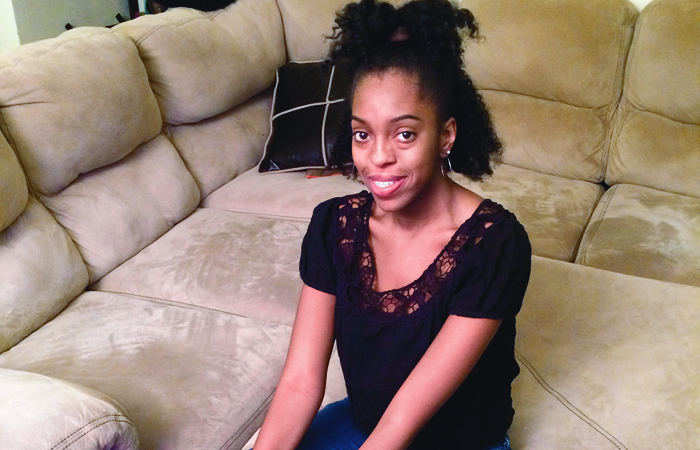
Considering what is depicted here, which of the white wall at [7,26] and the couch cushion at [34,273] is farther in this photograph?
the white wall at [7,26]

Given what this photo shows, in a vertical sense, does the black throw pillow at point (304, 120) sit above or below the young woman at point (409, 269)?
below

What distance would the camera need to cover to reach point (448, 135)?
961mm

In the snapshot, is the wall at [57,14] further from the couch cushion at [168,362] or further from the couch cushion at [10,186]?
the couch cushion at [168,362]

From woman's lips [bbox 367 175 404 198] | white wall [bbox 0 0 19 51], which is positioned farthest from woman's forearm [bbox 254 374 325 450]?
white wall [bbox 0 0 19 51]

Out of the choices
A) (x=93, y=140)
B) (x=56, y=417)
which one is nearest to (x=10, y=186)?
(x=93, y=140)

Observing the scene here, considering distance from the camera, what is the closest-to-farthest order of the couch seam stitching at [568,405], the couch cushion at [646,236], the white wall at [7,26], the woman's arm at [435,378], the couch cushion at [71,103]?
the woman's arm at [435,378]
the couch seam stitching at [568,405]
the couch cushion at [71,103]
the couch cushion at [646,236]
the white wall at [7,26]

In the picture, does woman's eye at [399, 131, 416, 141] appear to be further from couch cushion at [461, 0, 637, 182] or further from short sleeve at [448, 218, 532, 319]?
couch cushion at [461, 0, 637, 182]

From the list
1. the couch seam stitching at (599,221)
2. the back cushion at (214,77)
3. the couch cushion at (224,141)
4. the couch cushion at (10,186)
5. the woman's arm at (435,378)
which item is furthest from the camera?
the couch cushion at (224,141)

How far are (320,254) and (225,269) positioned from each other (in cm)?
77

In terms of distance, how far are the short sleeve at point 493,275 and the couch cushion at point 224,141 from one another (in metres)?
1.54

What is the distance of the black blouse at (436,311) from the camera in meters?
0.90

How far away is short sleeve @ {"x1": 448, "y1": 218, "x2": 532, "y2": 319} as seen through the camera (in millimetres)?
882

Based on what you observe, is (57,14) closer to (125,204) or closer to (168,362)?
(125,204)

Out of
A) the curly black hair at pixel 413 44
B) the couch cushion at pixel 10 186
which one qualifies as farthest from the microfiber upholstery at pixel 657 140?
the couch cushion at pixel 10 186
